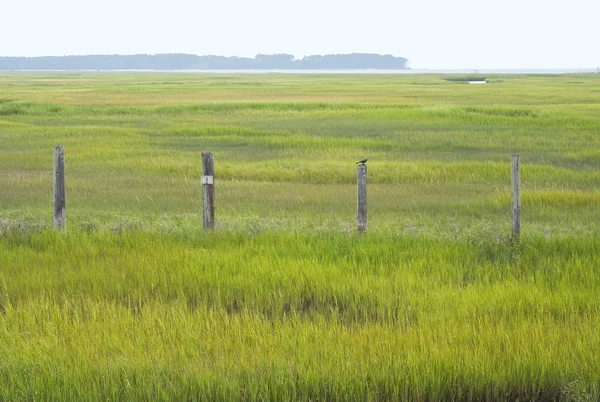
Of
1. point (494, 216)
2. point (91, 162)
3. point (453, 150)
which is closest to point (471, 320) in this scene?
point (494, 216)

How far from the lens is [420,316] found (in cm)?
884

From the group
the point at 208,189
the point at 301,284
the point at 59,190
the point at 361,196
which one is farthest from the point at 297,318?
the point at 59,190

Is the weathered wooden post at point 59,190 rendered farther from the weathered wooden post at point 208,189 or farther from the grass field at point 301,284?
the weathered wooden post at point 208,189

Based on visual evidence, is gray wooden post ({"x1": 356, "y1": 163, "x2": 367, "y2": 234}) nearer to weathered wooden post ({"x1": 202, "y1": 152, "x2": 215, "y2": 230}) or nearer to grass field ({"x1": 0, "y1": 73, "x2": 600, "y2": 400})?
grass field ({"x1": 0, "y1": 73, "x2": 600, "y2": 400})

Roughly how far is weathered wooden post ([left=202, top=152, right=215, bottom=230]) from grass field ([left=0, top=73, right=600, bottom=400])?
0.28 meters

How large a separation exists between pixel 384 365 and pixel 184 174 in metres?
18.3

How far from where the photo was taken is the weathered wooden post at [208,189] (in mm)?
13836

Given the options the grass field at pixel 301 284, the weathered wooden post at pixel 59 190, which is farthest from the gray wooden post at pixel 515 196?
the weathered wooden post at pixel 59 190

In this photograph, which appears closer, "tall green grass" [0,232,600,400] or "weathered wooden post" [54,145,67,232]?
"tall green grass" [0,232,600,400]

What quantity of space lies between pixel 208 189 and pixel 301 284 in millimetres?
4029

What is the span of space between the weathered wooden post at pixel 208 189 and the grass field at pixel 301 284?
0.28m

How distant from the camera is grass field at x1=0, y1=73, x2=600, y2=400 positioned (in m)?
6.87

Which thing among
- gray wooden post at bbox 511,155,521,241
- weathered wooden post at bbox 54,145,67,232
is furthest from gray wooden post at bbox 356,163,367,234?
weathered wooden post at bbox 54,145,67,232

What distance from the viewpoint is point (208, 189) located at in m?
13.9
